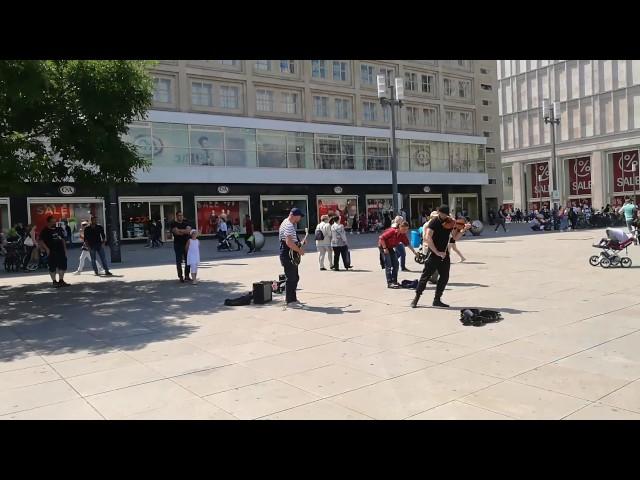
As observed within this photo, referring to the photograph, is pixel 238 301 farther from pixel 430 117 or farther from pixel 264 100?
pixel 430 117

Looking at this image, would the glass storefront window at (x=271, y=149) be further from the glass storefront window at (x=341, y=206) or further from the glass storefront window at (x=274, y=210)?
the glass storefront window at (x=341, y=206)

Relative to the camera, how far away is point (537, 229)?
35281 mm

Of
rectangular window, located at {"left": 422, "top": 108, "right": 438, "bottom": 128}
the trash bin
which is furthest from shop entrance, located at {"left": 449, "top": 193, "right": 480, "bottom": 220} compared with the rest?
the trash bin

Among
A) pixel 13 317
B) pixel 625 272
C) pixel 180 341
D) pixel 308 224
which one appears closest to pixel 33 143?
pixel 13 317

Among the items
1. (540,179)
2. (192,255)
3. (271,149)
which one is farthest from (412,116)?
(192,255)

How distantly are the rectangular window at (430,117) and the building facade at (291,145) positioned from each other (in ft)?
0.29

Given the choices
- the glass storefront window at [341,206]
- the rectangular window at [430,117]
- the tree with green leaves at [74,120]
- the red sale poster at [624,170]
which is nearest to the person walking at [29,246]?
the tree with green leaves at [74,120]

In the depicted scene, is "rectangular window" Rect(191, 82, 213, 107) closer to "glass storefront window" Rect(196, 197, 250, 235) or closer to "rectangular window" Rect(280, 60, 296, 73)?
"rectangular window" Rect(280, 60, 296, 73)

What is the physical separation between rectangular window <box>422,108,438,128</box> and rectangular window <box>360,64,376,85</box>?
6098 millimetres

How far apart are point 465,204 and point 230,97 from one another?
978 inches

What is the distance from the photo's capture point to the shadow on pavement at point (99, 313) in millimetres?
7301

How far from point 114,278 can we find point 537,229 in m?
28.3

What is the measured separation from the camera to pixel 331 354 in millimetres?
6258

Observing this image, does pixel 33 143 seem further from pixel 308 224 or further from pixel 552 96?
pixel 552 96
